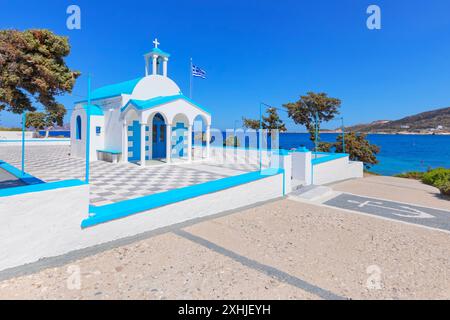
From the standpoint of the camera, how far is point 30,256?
3.94 m

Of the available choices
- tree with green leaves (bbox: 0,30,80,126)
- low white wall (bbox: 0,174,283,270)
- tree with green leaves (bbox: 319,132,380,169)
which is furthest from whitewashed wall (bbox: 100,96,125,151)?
tree with green leaves (bbox: 319,132,380,169)

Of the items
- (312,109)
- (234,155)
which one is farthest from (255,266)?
(312,109)

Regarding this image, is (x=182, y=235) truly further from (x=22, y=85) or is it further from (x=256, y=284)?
(x=22, y=85)

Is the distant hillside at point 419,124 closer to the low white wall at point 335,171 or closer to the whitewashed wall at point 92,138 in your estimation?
the low white wall at point 335,171

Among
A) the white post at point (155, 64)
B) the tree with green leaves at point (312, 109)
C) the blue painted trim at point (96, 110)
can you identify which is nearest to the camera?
the blue painted trim at point (96, 110)

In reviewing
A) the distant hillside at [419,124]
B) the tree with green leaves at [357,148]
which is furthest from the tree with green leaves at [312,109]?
the distant hillside at [419,124]

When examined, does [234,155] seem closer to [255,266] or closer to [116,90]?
[116,90]

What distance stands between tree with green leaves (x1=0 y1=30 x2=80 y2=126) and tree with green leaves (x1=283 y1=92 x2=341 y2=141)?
22834 millimetres

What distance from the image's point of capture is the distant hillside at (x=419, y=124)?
9994 cm

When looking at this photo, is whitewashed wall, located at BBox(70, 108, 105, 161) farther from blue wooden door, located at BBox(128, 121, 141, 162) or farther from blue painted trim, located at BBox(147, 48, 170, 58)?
blue painted trim, located at BBox(147, 48, 170, 58)

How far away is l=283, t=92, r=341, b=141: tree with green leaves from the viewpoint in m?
25.2

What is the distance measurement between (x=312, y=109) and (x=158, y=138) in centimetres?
1691

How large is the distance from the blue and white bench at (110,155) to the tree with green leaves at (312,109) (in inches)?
721
